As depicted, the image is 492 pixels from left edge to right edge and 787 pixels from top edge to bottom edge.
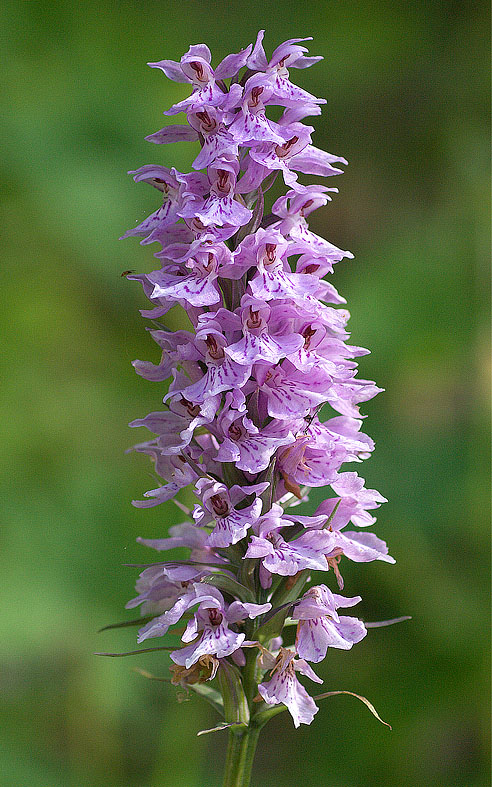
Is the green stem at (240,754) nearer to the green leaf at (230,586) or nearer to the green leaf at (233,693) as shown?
the green leaf at (233,693)

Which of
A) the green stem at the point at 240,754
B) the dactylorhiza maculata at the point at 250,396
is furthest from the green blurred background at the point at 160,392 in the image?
the dactylorhiza maculata at the point at 250,396

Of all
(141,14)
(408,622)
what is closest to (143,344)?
(408,622)

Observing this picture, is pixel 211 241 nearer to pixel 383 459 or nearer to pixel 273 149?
pixel 273 149

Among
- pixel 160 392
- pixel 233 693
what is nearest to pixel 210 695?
pixel 233 693

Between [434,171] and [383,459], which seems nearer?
[383,459]

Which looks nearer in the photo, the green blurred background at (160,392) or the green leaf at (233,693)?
the green leaf at (233,693)

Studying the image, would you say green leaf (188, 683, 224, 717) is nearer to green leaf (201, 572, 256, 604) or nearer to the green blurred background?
green leaf (201, 572, 256, 604)

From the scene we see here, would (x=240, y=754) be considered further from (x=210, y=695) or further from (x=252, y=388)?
(x=252, y=388)
